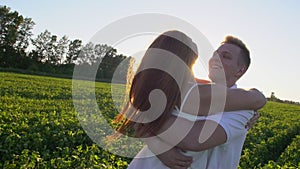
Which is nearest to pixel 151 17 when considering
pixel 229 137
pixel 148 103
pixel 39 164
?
pixel 148 103

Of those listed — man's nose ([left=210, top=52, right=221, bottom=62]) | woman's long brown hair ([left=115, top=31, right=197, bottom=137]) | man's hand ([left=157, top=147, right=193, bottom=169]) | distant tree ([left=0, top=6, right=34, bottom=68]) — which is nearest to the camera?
woman's long brown hair ([left=115, top=31, right=197, bottom=137])

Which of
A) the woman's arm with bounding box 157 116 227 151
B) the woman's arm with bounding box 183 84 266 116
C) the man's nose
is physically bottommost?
the woman's arm with bounding box 157 116 227 151

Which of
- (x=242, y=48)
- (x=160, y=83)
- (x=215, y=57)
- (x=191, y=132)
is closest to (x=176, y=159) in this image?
(x=191, y=132)

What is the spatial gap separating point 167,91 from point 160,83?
1.8 inches

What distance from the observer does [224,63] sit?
1.97m

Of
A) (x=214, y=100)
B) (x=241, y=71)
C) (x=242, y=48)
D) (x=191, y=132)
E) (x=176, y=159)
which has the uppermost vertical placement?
(x=242, y=48)

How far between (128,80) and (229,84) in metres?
0.55

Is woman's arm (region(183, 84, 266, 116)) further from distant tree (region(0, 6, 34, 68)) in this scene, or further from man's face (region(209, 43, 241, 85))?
distant tree (region(0, 6, 34, 68))

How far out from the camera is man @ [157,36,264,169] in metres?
1.75

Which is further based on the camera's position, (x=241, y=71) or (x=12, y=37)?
(x=12, y=37)

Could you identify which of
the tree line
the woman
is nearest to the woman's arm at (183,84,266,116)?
the woman

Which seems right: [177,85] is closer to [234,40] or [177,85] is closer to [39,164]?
[234,40]

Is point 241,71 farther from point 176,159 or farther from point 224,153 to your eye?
point 176,159

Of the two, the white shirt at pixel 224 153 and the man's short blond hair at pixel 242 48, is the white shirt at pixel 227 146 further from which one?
the man's short blond hair at pixel 242 48
